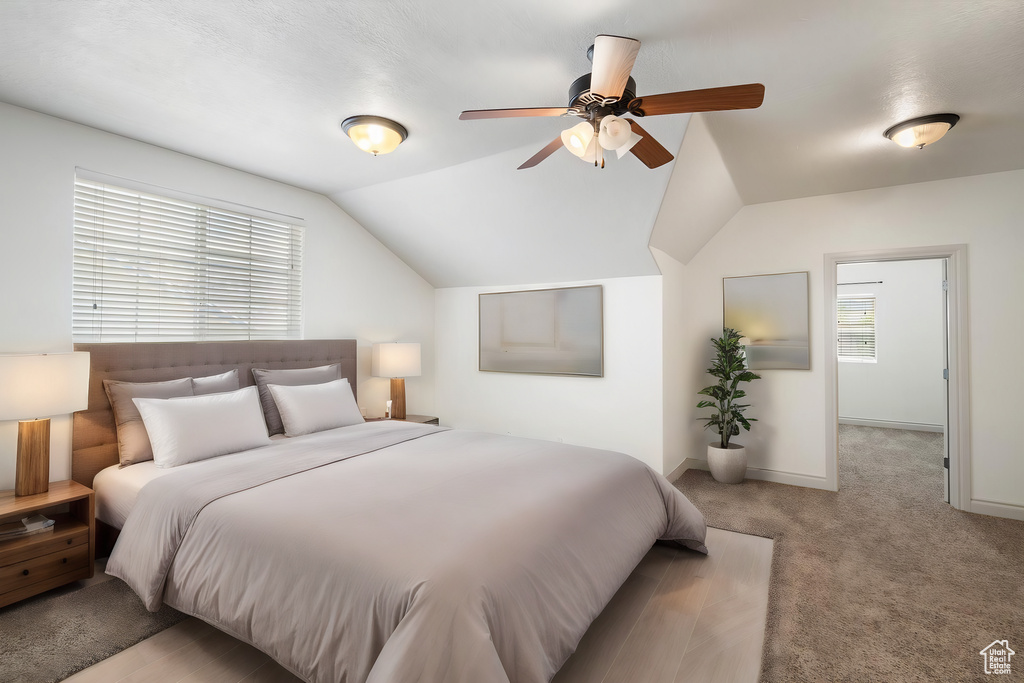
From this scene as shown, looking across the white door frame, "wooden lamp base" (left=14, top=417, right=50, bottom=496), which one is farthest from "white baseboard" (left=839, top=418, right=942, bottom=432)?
"wooden lamp base" (left=14, top=417, right=50, bottom=496)

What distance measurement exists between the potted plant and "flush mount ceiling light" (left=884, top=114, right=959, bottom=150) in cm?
191

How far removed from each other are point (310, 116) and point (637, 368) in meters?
2.99

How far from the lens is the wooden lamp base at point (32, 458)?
2404 millimetres

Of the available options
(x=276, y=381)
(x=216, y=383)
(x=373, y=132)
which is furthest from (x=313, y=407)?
(x=373, y=132)

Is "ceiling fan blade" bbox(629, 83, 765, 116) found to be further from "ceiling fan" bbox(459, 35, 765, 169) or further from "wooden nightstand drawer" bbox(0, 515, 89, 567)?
"wooden nightstand drawer" bbox(0, 515, 89, 567)

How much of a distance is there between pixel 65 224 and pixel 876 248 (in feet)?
18.4

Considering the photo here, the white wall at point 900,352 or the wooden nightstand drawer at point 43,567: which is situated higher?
the white wall at point 900,352

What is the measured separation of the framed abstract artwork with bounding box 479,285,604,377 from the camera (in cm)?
434

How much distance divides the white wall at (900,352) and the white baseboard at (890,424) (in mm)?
11

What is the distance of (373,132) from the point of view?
2.76 m

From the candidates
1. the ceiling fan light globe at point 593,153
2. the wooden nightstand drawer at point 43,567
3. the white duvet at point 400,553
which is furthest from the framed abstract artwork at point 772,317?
the wooden nightstand drawer at point 43,567

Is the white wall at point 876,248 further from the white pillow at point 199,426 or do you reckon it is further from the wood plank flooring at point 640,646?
the white pillow at point 199,426

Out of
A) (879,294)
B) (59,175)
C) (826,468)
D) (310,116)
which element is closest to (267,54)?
(310,116)

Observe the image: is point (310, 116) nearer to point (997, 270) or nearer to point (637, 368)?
point (637, 368)
